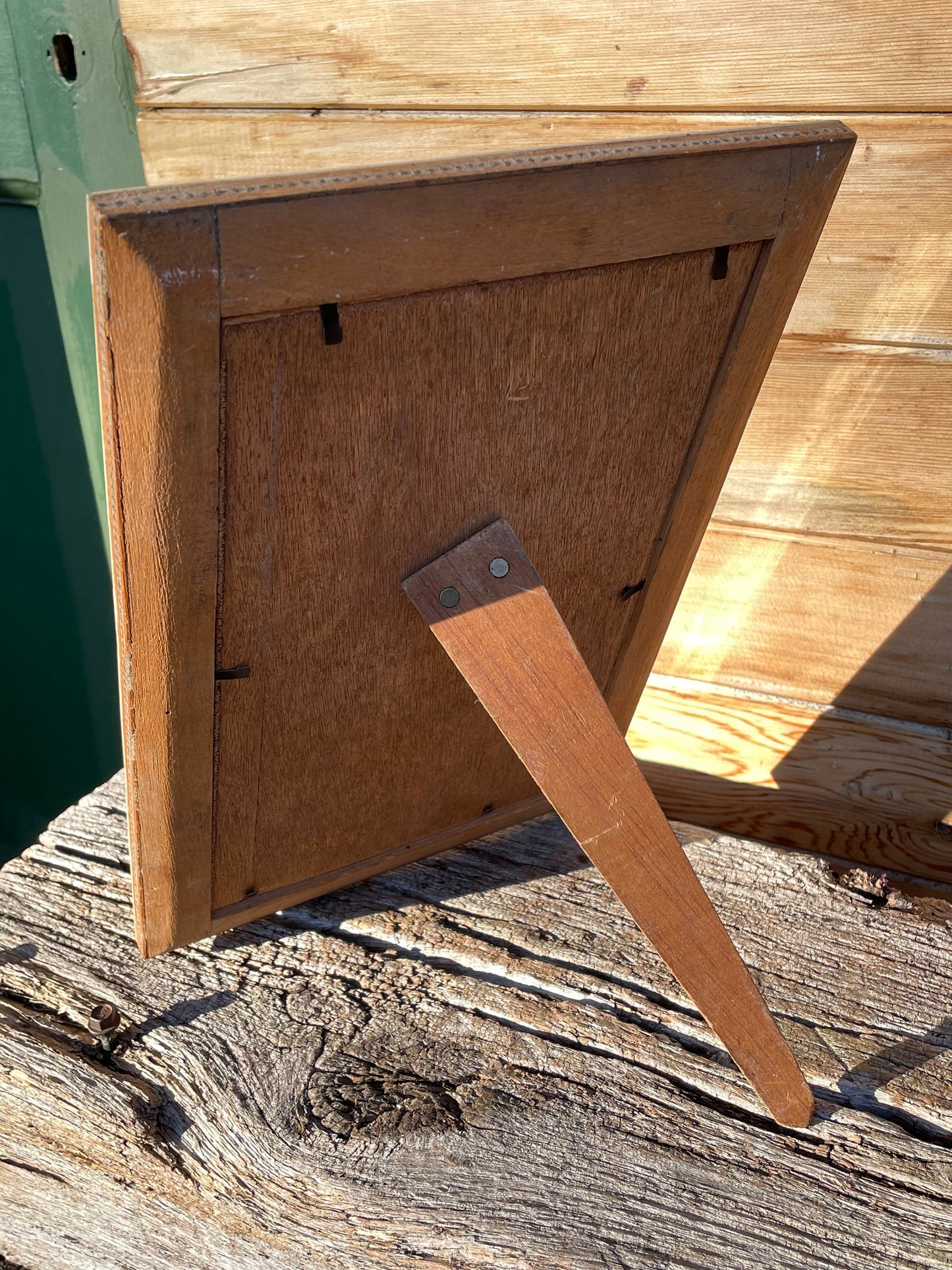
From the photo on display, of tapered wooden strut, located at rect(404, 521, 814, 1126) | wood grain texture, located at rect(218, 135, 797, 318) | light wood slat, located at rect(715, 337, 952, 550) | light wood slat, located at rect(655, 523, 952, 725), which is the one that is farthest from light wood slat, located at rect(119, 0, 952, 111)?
tapered wooden strut, located at rect(404, 521, 814, 1126)

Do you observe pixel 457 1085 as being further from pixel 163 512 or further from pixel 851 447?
pixel 851 447

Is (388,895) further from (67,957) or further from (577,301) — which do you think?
(577,301)

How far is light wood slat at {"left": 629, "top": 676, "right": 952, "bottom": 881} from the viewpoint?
1382mm

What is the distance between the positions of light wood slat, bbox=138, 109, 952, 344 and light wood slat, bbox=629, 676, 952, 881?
0.56 meters

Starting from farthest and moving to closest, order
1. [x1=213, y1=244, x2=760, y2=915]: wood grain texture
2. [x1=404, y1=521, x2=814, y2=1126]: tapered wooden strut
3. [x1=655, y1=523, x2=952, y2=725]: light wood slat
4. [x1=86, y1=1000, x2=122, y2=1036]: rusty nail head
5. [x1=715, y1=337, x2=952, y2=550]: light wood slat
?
[x1=655, y1=523, x2=952, y2=725]: light wood slat
[x1=715, y1=337, x2=952, y2=550]: light wood slat
[x1=86, y1=1000, x2=122, y2=1036]: rusty nail head
[x1=404, y1=521, x2=814, y2=1126]: tapered wooden strut
[x1=213, y1=244, x2=760, y2=915]: wood grain texture

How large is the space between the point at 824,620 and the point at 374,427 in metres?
0.91

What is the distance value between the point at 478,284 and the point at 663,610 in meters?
0.43

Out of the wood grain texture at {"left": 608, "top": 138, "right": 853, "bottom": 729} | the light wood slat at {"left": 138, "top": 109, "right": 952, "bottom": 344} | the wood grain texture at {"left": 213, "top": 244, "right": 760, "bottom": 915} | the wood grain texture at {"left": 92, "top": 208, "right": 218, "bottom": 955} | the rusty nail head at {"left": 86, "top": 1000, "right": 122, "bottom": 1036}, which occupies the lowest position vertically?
the rusty nail head at {"left": 86, "top": 1000, "right": 122, "bottom": 1036}

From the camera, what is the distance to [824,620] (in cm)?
134

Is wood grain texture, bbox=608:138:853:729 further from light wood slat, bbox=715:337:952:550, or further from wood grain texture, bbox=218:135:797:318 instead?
light wood slat, bbox=715:337:952:550

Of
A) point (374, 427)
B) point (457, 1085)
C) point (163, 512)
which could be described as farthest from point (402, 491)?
point (457, 1085)

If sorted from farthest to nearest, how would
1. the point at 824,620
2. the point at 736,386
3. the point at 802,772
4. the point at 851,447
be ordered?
1. the point at 802,772
2. the point at 824,620
3. the point at 851,447
4. the point at 736,386

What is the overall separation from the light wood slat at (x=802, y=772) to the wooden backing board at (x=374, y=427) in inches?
24.1

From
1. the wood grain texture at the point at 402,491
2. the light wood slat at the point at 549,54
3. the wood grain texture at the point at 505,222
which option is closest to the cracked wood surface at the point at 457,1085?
the wood grain texture at the point at 402,491
